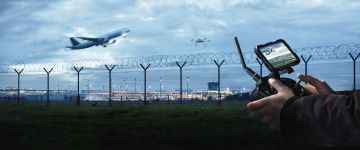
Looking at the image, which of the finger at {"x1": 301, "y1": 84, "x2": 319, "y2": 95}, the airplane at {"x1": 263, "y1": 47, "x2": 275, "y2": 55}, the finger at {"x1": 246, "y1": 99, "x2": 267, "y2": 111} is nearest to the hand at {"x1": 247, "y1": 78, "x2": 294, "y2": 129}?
the finger at {"x1": 246, "y1": 99, "x2": 267, "y2": 111}

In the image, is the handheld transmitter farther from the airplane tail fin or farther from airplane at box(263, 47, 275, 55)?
the airplane tail fin

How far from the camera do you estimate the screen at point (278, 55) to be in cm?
218

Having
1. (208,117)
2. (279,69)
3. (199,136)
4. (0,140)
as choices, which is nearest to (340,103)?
(279,69)

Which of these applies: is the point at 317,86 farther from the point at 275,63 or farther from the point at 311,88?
the point at 275,63

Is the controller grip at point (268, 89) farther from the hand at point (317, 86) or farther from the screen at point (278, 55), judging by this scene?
the hand at point (317, 86)

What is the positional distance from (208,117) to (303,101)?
984 inches

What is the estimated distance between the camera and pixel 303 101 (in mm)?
2002

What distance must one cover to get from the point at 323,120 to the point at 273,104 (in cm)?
24

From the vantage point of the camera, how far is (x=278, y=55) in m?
Answer: 2.21

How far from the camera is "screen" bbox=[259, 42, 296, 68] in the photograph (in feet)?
7.15

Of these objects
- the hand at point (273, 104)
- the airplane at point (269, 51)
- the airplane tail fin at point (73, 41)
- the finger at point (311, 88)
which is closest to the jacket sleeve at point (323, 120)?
the hand at point (273, 104)

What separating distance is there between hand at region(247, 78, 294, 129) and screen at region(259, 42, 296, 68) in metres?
0.08

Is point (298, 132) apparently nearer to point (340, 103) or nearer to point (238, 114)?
point (340, 103)

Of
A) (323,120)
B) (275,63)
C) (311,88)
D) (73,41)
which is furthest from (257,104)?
(73,41)
